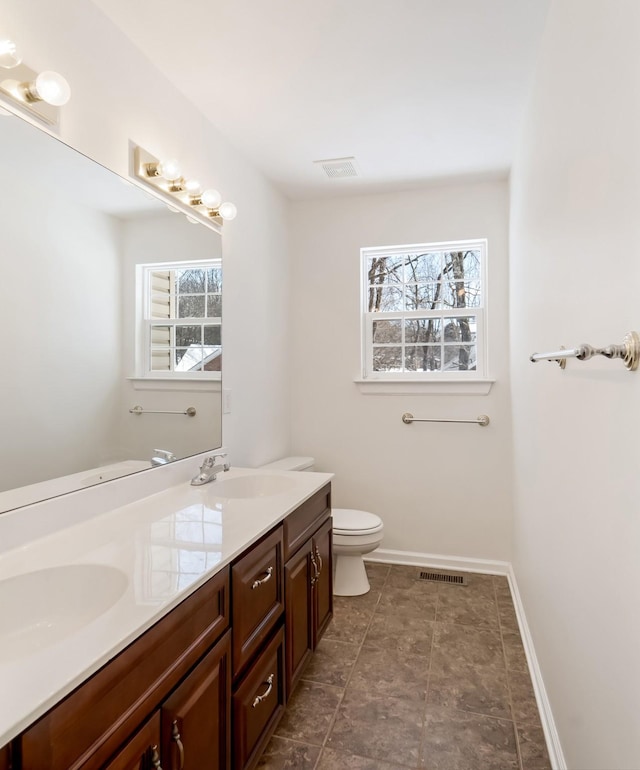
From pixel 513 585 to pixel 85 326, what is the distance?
264cm

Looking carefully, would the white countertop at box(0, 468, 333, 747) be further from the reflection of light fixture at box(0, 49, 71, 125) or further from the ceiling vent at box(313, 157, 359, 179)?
the ceiling vent at box(313, 157, 359, 179)

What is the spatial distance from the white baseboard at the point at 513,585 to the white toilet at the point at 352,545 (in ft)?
1.38

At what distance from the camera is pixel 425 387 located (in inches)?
123

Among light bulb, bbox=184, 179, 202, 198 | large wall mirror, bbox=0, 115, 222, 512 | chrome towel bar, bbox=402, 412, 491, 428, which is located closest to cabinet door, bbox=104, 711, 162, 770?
large wall mirror, bbox=0, 115, 222, 512

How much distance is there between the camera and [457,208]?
3051mm

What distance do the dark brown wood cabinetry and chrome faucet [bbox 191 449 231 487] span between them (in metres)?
0.47

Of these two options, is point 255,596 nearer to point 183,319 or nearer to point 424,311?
point 183,319

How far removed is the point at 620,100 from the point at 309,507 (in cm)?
157

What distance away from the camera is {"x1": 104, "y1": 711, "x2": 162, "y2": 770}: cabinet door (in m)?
0.83

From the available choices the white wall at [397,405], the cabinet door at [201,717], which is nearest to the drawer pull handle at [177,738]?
the cabinet door at [201,717]

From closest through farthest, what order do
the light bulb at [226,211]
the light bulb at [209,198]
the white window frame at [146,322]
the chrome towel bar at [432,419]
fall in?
1. the white window frame at [146,322]
2. the light bulb at [209,198]
3. the light bulb at [226,211]
4. the chrome towel bar at [432,419]

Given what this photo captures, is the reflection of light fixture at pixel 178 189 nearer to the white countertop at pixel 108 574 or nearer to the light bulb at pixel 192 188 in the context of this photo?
the light bulb at pixel 192 188

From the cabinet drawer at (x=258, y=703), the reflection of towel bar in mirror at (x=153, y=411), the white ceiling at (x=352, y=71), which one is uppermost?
the white ceiling at (x=352, y=71)

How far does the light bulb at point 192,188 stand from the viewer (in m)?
2.01
